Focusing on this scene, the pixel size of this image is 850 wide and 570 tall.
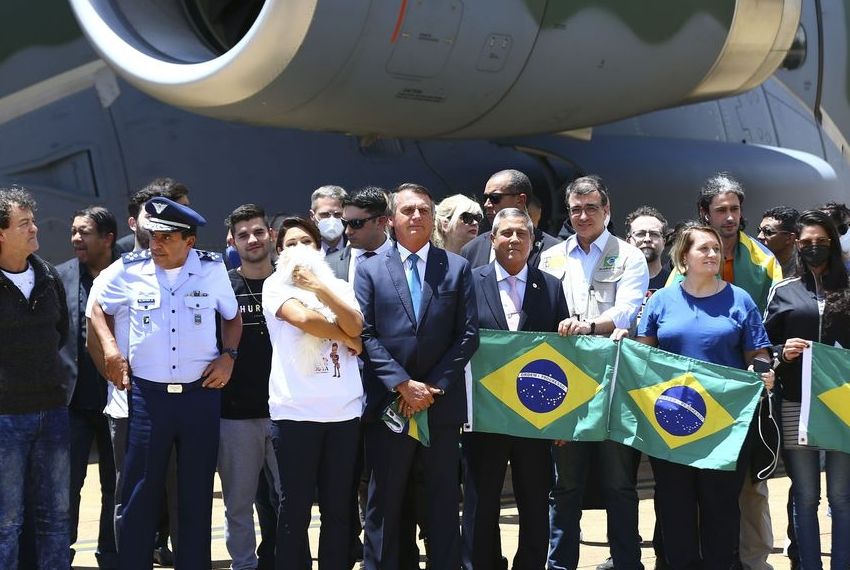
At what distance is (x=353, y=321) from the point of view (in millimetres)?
4961

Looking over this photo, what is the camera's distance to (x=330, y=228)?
6559mm

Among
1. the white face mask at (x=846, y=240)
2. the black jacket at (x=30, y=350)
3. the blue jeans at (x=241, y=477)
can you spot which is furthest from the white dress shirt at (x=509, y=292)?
the white face mask at (x=846, y=240)

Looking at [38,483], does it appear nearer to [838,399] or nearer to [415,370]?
[415,370]

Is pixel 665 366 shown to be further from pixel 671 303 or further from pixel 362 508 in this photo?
pixel 362 508

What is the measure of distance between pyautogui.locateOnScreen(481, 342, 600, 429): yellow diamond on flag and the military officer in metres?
1.20

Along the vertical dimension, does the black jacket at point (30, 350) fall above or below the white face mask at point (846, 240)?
below

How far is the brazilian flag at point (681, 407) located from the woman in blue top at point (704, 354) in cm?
7

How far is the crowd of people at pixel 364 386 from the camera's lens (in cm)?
500

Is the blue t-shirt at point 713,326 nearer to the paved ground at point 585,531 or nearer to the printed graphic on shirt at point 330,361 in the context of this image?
the paved ground at point 585,531

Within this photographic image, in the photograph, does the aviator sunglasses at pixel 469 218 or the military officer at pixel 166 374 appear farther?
the aviator sunglasses at pixel 469 218

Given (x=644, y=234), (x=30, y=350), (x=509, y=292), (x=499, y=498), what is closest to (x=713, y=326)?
(x=509, y=292)

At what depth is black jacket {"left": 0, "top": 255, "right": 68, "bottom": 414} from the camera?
15.9 feet

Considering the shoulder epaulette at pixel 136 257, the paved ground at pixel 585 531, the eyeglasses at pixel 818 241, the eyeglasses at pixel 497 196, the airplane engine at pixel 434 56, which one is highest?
the airplane engine at pixel 434 56

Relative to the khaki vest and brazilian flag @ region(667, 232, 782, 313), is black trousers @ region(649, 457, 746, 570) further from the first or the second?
brazilian flag @ region(667, 232, 782, 313)
